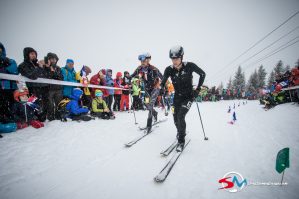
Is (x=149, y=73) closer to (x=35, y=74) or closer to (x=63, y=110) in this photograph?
(x=63, y=110)

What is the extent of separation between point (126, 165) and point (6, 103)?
4282 millimetres

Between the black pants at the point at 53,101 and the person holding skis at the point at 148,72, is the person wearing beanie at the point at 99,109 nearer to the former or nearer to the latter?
the black pants at the point at 53,101

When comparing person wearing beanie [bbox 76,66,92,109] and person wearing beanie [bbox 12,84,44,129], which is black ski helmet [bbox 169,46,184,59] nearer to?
person wearing beanie [bbox 12,84,44,129]

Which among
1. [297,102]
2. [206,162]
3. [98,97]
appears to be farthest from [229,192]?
[297,102]

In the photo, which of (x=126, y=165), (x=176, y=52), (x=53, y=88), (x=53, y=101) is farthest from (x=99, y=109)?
(x=126, y=165)

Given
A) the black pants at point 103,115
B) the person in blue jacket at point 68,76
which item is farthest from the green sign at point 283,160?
the person in blue jacket at point 68,76

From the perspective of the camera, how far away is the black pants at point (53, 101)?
5826 millimetres

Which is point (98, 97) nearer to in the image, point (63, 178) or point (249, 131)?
point (63, 178)

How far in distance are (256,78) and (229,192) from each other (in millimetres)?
59499

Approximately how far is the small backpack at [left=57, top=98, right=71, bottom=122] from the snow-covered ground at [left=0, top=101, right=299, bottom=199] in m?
1.07

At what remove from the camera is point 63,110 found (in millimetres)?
5992

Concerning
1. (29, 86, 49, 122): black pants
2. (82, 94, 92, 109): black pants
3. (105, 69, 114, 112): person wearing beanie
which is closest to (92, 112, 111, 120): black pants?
(82, 94, 92, 109): black pants

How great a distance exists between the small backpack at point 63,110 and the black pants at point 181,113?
416 cm

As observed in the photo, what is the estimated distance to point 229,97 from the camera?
31.4 m
